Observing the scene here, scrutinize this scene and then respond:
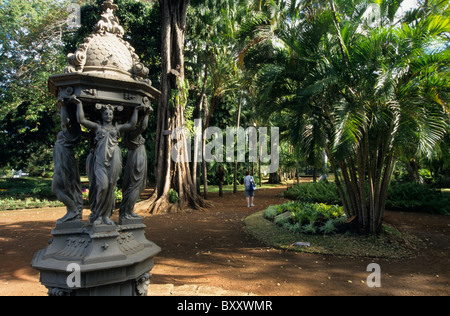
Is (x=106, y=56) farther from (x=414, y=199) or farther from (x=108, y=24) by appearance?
(x=414, y=199)

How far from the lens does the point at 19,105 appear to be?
18.8m

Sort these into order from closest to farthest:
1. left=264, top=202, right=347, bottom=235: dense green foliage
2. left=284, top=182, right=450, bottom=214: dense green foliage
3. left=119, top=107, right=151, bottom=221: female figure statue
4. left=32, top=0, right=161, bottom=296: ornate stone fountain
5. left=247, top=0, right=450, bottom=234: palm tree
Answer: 1. left=32, top=0, right=161, bottom=296: ornate stone fountain
2. left=119, top=107, right=151, bottom=221: female figure statue
3. left=247, top=0, right=450, bottom=234: palm tree
4. left=264, top=202, right=347, bottom=235: dense green foliage
5. left=284, top=182, right=450, bottom=214: dense green foliage

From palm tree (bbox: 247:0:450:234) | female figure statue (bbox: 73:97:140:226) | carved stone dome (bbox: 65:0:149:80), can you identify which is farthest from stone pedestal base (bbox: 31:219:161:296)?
palm tree (bbox: 247:0:450:234)

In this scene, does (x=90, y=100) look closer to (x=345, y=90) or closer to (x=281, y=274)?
(x=281, y=274)

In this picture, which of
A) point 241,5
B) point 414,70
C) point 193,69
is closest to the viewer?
point 414,70

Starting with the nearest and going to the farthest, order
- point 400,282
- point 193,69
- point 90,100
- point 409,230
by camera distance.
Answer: point 90,100 < point 400,282 < point 409,230 < point 193,69

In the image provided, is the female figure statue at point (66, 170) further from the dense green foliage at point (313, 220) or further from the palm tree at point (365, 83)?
the dense green foliage at point (313, 220)

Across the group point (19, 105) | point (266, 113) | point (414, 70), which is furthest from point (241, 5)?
point (19, 105)

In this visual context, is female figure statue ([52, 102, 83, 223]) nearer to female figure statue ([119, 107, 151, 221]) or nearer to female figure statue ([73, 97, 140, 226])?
female figure statue ([73, 97, 140, 226])

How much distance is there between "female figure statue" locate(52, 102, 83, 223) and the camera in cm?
351

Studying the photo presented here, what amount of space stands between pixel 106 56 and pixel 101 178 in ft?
5.15

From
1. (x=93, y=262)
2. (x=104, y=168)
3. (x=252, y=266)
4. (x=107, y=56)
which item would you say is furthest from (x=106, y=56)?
(x=252, y=266)

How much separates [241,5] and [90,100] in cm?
1393

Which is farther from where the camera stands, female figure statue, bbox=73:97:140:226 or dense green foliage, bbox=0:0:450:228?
dense green foliage, bbox=0:0:450:228
